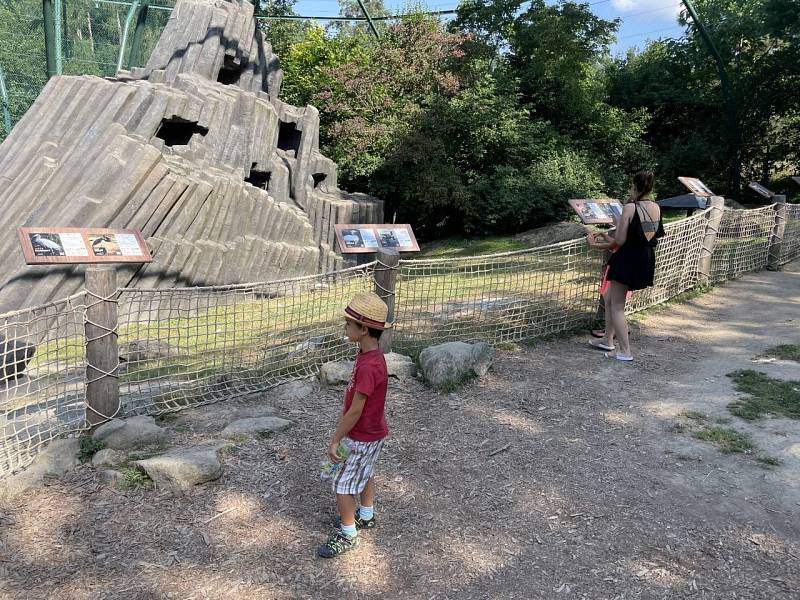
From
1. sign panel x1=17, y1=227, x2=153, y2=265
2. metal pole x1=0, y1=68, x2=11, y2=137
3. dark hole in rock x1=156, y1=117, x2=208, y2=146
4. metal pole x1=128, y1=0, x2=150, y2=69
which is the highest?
metal pole x1=128, y1=0, x2=150, y2=69

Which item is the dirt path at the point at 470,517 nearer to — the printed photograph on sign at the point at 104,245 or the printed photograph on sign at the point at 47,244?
the printed photograph on sign at the point at 104,245

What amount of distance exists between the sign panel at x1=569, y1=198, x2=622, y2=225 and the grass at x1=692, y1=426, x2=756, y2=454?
8.25 feet

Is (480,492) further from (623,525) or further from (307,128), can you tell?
(307,128)

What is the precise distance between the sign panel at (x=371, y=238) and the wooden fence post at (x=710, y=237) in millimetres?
4282

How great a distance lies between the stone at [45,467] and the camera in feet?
11.4

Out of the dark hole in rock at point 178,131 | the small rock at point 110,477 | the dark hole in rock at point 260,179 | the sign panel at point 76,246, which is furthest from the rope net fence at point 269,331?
the dark hole in rock at point 260,179

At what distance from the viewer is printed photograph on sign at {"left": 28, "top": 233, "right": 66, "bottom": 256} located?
4.36 metres

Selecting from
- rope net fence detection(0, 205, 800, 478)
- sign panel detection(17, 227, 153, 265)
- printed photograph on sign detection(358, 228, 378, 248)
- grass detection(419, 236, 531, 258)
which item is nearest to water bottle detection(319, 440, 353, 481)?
rope net fence detection(0, 205, 800, 478)

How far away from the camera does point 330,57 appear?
19516 millimetres

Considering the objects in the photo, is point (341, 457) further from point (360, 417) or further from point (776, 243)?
point (776, 243)

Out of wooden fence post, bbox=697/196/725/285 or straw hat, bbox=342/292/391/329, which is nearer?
straw hat, bbox=342/292/391/329

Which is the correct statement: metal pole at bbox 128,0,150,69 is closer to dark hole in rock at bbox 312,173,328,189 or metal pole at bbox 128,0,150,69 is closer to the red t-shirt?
dark hole in rock at bbox 312,173,328,189

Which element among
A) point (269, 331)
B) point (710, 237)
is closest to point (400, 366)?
point (269, 331)

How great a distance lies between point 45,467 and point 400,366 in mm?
2553
